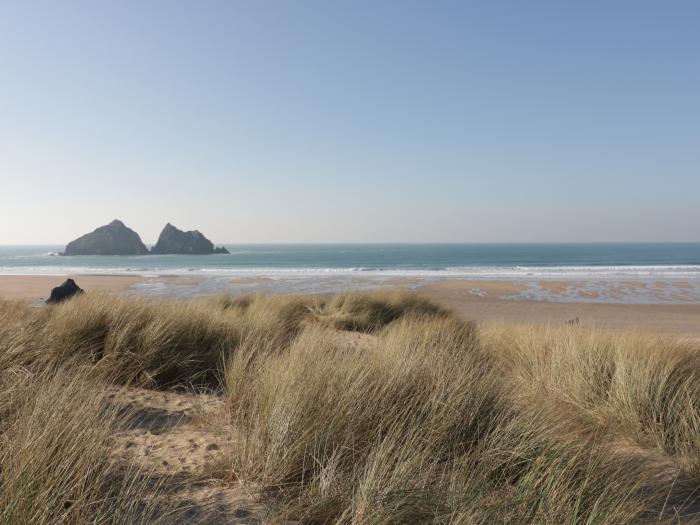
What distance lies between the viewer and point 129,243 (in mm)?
96625

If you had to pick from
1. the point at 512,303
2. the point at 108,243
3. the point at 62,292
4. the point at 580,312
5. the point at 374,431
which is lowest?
the point at 580,312

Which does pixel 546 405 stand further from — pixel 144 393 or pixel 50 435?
pixel 144 393

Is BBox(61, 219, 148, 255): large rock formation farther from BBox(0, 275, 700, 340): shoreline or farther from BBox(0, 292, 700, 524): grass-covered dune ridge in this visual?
BBox(0, 292, 700, 524): grass-covered dune ridge

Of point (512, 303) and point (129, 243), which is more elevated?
point (129, 243)

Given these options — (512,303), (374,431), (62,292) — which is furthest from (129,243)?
(374,431)

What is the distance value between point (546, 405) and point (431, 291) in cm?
2072

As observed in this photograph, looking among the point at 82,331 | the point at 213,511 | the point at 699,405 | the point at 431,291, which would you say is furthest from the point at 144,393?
the point at 431,291

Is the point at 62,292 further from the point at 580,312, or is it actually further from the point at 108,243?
the point at 108,243

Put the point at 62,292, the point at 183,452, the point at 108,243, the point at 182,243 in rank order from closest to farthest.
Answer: the point at 183,452 < the point at 62,292 < the point at 108,243 < the point at 182,243

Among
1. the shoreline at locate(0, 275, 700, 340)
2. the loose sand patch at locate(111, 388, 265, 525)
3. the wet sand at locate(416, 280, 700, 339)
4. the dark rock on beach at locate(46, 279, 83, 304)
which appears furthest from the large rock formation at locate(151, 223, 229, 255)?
the loose sand patch at locate(111, 388, 265, 525)

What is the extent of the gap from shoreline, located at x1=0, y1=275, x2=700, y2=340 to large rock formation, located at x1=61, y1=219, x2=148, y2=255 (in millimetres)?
73436

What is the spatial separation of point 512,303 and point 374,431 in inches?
729

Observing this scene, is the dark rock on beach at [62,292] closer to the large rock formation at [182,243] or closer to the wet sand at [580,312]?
the wet sand at [580,312]

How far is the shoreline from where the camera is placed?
1486cm
